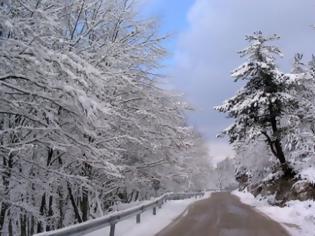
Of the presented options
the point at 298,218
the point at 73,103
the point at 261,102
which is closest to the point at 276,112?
the point at 261,102

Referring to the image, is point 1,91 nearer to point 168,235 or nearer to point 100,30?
point 168,235

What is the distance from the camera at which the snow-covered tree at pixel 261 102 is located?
29.6 meters

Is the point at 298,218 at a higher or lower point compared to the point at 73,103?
lower

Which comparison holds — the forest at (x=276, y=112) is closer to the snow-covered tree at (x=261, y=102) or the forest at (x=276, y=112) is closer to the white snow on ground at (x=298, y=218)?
the snow-covered tree at (x=261, y=102)

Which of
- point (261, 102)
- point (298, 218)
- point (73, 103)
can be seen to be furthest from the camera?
point (261, 102)

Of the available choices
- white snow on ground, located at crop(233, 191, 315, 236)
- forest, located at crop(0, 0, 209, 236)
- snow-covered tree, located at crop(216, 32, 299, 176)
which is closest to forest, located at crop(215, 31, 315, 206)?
snow-covered tree, located at crop(216, 32, 299, 176)

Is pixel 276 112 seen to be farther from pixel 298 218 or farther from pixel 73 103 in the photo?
pixel 73 103

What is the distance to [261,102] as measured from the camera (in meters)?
29.4

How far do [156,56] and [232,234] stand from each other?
8779 millimetres

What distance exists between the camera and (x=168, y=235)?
46.0 feet

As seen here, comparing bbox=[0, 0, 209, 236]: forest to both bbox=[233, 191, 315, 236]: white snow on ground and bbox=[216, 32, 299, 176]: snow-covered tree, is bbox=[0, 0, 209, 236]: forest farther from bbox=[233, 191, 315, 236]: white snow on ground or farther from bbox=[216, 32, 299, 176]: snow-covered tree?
bbox=[216, 32, 299, 176]: snow-covered tree

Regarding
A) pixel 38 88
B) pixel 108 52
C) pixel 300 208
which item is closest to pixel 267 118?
pixel 300 208

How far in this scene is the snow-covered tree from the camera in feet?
97.2

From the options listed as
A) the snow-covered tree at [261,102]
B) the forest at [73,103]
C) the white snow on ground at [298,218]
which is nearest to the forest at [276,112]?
the snow-covered tree at [261,102]
